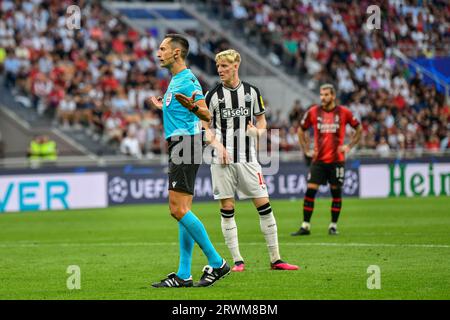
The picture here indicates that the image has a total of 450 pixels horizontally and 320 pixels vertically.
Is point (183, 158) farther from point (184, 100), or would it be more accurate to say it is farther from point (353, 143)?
point (353, 143)

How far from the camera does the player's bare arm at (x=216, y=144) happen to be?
1129 centimetres

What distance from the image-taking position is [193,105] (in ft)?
33.6

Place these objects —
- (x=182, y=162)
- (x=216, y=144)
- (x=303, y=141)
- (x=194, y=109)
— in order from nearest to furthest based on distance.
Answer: (x=194, y=109) → (x=182, y=162) → (x=216, y=144) → (x=303, y=141)

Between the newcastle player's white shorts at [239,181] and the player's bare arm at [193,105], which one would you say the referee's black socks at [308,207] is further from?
the player's bare arm at [193,105]

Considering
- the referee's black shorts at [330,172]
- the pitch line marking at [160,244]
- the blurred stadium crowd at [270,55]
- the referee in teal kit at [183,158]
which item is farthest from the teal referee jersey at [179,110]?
the blurred stadium crowd at [270,55]

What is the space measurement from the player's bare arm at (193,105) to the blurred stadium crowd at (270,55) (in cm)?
1918

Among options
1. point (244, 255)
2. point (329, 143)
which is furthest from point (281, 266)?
point (329, 143)

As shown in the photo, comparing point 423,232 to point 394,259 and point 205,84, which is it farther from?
point 205,84

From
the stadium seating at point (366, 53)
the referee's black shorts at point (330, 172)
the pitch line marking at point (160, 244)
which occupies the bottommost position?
the pitch line marking at point (160, 244)

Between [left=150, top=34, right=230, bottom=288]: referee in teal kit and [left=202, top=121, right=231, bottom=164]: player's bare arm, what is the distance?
0.49 m

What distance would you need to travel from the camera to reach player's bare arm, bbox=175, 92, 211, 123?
1016cm

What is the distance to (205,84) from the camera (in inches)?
1377

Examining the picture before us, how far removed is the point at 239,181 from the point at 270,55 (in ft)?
88.1

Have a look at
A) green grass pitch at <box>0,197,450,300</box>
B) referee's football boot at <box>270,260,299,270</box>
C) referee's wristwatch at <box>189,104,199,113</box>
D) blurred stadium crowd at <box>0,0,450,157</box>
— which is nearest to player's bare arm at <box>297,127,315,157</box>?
green grass pitch at <box>0,197,450,300</box>
